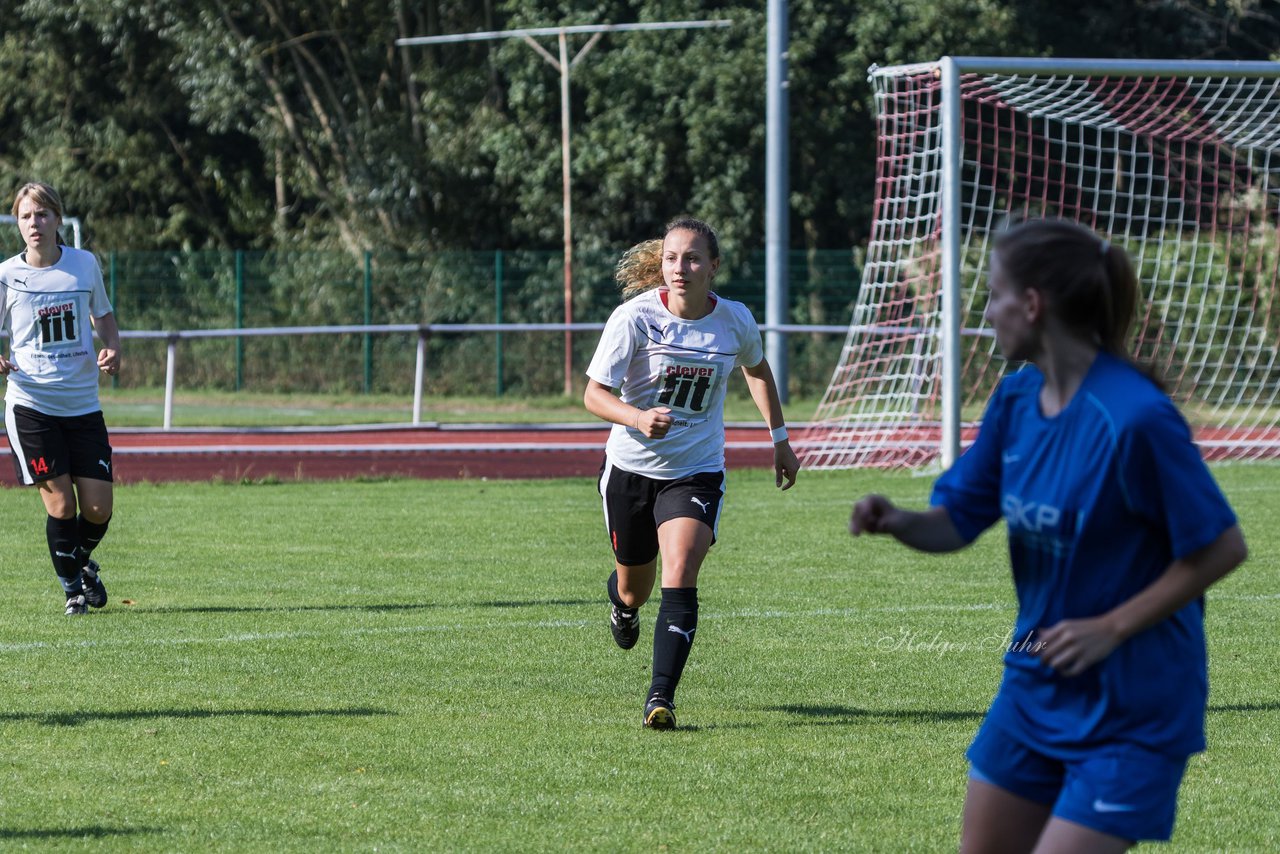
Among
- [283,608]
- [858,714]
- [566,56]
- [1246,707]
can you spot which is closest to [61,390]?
[283,608]

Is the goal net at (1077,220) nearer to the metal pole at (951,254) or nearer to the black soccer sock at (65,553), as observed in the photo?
the metal pole at (951,254)

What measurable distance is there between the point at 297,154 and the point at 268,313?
690cm

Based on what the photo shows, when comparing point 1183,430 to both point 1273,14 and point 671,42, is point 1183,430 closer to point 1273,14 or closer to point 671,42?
point 671,42

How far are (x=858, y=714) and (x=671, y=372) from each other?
1.50m

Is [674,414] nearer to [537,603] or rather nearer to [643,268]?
[643,268]

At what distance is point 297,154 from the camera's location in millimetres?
35875

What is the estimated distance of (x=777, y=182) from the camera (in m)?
20.9

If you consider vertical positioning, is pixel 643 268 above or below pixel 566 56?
below

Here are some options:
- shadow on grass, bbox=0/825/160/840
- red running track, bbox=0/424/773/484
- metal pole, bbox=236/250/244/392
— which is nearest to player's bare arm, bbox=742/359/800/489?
shadow on grass, bbox=0/825/160/840

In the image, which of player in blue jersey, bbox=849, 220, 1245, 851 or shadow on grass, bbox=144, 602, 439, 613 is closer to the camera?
player in blue jersey, bbox=849, 220, 1245, 851

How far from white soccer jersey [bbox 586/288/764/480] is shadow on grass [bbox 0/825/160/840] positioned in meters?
2.57

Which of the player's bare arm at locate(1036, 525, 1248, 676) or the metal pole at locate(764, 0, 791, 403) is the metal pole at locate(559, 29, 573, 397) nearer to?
the metal pole at locate(764, 0, 791, 403)

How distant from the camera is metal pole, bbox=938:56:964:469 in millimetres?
15156

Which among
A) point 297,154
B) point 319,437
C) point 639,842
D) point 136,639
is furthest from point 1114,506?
point 297,154
